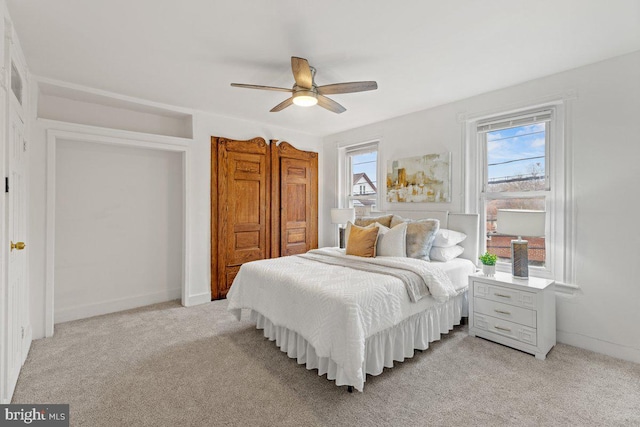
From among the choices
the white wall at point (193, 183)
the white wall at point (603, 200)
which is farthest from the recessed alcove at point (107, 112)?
the white wall at point (603, 200)

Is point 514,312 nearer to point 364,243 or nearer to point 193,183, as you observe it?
point 364,243

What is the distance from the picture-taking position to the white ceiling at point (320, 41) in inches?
75.5

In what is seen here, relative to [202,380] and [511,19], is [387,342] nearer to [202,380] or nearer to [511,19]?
[202,380]

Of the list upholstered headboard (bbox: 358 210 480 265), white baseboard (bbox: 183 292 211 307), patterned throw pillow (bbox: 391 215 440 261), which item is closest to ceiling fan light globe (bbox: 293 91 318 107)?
patterned throw pillow (bbox: 391 215 440 261)

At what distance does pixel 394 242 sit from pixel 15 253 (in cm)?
318

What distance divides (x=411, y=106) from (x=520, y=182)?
5.02 ft

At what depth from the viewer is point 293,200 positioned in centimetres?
492

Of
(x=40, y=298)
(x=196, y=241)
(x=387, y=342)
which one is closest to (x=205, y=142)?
(x=196, y=241)

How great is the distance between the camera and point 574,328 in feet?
9.00

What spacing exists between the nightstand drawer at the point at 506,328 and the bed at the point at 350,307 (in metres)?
0.26

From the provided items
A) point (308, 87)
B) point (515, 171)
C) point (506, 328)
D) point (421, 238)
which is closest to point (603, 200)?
point (515, 171)

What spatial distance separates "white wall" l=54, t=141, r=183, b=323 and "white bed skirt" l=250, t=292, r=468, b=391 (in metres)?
1.88

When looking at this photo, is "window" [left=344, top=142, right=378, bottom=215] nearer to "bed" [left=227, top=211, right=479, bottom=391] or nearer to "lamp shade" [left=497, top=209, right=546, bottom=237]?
"bed" [left=227, top=211, right=479, bottom=391]

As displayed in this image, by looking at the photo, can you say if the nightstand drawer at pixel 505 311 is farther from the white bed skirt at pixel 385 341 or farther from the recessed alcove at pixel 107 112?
the recessed alcove at pixel 107 112
